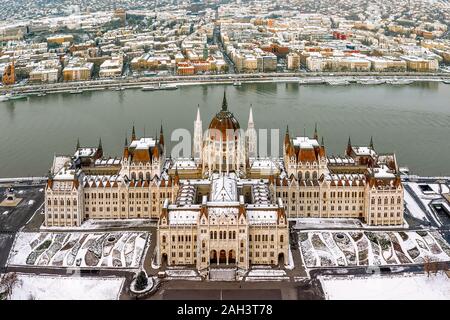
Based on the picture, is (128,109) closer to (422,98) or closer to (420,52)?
(422,98)

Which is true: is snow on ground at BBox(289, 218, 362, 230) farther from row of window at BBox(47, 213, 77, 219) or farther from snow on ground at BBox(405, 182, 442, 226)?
row of window at BBox(47, 213, 77, 219)

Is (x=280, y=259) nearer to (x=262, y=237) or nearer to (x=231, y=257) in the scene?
(x=262, y=237)

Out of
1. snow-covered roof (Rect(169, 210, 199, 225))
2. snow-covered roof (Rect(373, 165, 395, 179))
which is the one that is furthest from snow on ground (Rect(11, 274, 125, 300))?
snow-covered roof (Rect(373, 165, 395, 179))

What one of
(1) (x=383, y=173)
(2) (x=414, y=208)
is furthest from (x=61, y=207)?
(2) (x=414, y=208)

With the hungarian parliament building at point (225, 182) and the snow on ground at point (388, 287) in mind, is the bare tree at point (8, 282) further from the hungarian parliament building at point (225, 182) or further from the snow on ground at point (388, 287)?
the snow on ground at point (388, 287)

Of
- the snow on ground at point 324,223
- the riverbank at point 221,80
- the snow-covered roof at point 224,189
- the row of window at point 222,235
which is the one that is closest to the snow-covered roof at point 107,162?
the snow-covered roof at point 224,189

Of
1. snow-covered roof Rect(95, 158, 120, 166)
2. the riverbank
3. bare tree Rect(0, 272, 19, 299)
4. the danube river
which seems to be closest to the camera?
bare tree Rect(0, 272, 19, 299)
